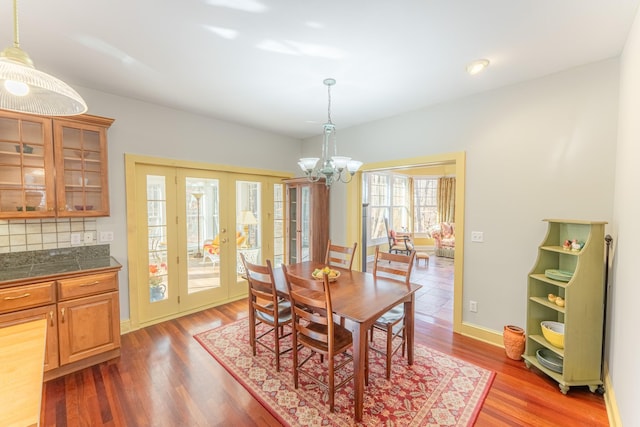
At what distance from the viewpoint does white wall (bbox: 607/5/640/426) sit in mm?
1524

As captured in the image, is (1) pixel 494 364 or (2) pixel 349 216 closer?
(1) pixel 494 364

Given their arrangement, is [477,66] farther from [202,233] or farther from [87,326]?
[87,326]

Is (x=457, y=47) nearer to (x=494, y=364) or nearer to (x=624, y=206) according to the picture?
(x=624, y=206)

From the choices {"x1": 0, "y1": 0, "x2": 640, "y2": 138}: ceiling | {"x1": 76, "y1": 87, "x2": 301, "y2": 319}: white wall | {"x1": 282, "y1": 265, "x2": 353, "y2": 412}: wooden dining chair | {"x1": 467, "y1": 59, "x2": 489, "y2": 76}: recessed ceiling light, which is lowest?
{"x1": 282, "y1": 265, "x2": 353, "y2": 412}: wooden dining chair

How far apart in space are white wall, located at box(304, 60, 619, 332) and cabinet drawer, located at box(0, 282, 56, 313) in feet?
12.9

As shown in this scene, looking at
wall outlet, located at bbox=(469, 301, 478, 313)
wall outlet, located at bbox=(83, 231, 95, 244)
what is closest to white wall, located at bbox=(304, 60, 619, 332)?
wall outlet, located at bbox=(469, 301, 478, 313)

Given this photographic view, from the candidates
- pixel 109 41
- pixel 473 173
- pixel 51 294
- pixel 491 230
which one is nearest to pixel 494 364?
pixel 491 230

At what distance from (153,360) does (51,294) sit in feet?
3.40

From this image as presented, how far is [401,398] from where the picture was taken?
2.09m

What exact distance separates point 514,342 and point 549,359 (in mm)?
Result: 262

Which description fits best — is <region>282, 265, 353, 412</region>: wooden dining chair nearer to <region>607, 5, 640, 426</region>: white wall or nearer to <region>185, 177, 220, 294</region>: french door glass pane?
<region>607, 5, 640, 426</region>: white wall

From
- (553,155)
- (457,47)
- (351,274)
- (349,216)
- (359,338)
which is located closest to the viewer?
(359,338)

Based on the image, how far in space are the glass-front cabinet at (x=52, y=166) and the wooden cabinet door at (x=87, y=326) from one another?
2.84ft

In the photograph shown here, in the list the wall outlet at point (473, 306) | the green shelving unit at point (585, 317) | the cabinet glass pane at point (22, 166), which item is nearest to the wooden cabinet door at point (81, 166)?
the cabinet glass pane at point (22, 166)
